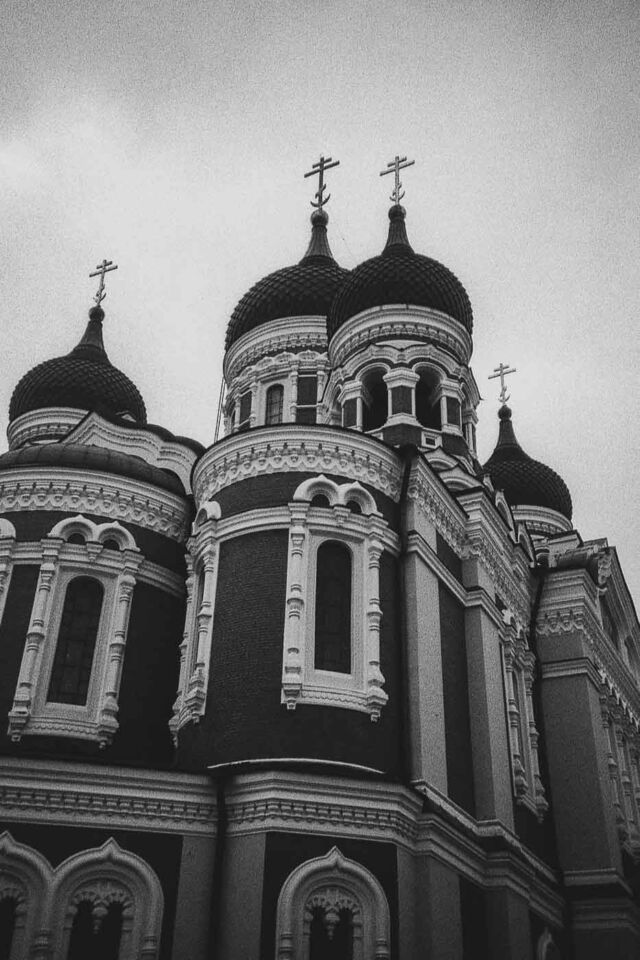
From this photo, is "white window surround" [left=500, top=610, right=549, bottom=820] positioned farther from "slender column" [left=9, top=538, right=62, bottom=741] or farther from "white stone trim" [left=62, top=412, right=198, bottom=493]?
"white stone trim" [left=62, top=412, right=198, bottom=493]

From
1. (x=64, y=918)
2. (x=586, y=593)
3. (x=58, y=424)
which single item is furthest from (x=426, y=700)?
(x=58, y=424)

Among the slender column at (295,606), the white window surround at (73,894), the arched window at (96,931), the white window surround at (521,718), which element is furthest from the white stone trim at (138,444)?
the arched window at (96,931)

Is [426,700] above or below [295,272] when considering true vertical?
below

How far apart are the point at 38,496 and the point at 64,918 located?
625 cm

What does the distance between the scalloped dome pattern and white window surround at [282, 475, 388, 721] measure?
9.94 metres

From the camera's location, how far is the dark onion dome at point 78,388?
71.4 ft

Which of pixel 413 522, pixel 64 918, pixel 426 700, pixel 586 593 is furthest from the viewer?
pixel 586 593

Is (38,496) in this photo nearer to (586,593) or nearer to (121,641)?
(121,641)

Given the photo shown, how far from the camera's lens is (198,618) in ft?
42.5

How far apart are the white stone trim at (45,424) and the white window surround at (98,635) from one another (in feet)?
25.1

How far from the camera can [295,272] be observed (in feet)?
76.1

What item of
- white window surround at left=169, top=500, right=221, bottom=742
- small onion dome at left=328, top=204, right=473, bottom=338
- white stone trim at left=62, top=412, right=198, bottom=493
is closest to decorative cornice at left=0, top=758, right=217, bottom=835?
white window surround at left=169, top=500, right=221, bottom=742

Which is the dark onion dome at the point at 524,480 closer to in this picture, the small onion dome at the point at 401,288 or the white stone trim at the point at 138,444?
the small onion dome at the point at 401,288

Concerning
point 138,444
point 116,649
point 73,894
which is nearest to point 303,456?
point 116,649
